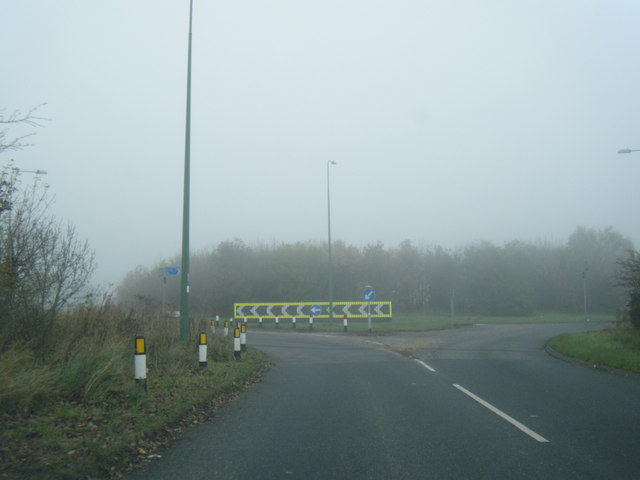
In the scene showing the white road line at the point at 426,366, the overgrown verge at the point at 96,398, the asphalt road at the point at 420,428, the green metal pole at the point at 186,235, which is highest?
the green metal pole at the point at 186,235

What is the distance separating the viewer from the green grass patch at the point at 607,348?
15.2 meters

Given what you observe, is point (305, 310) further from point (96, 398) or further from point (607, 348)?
point (96, 398)

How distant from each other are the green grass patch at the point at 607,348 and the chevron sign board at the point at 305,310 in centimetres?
1856

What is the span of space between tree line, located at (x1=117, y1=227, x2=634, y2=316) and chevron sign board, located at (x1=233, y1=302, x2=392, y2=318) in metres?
7.40

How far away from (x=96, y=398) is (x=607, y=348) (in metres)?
14.8

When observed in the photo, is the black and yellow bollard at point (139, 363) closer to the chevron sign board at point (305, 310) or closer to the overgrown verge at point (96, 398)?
the overgrown verge at point (96, 398)

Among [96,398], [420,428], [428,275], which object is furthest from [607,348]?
[428,275]

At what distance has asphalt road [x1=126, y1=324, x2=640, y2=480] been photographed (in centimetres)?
613

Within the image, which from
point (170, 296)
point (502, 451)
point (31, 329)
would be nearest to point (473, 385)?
point (502, 451)

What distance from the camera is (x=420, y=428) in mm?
8023

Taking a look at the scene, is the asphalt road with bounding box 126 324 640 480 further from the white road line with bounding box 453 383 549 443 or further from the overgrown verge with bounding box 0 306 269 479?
the overgrown verge with bounding box 0 306 269 479

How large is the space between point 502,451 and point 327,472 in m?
2.14

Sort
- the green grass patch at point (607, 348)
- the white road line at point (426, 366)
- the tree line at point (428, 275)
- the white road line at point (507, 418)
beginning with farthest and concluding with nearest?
1. the tree line at point (428, 275)
2. the green grass patch at point (607, 348)
3. the white road line at point (426, 366)
4. the white road line at point (507, 418)

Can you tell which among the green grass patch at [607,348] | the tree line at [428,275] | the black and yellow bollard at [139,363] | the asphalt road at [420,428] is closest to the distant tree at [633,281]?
the green grass patch at [607,348]
